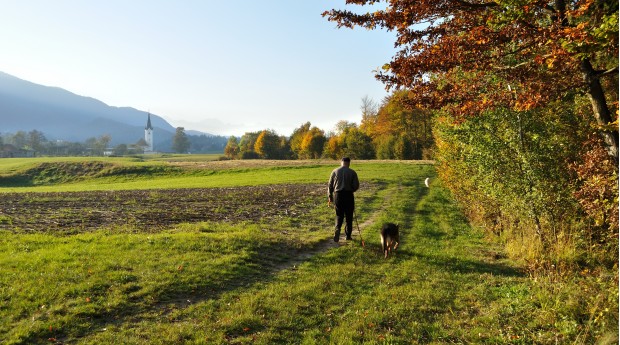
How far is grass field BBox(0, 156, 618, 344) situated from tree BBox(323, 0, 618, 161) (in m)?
3.39

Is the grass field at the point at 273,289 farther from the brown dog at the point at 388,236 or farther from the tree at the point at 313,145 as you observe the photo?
the tree at the point at 313,145

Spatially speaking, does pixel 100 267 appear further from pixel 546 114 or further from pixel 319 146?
pixel 319 146

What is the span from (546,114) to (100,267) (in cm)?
1316

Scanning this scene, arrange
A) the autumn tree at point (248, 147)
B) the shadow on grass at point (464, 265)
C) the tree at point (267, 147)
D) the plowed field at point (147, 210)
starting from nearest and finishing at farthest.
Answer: the shadow on grass at point (464, 265) → the plowed field at point (147, 210) → the tree at point (267, 147) → the autumn tree at point (248, 147)

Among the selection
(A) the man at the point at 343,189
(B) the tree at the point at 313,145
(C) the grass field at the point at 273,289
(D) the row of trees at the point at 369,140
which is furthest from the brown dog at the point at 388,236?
(B) the tree at the point at 313,145

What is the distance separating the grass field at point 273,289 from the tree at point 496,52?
3.39 meters

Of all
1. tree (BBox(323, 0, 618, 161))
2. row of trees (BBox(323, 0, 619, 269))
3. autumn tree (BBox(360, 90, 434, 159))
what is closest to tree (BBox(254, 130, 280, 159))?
autumn tree (BBox(360, 90, 434, 159))

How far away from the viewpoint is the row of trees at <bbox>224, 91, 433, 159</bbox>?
66438 mm

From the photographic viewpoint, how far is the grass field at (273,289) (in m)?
6.28

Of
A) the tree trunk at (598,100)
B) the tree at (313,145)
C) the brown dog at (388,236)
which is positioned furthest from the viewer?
the tree at (313,145)

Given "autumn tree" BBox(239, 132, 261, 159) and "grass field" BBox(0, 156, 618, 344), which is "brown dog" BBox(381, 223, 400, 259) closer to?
"grass field" BBox(0, 156, 618, 344)

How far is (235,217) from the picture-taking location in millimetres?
17859

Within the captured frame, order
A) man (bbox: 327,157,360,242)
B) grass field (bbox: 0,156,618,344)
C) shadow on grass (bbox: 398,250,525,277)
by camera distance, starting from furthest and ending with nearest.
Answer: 1. man (bbox: 327,157,360,242)
2. shadow on grass (bbox: 398,250,525,277)
3. grass field (bbox: 0,156,618,344)

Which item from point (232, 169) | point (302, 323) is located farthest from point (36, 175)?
point (302, 323)
